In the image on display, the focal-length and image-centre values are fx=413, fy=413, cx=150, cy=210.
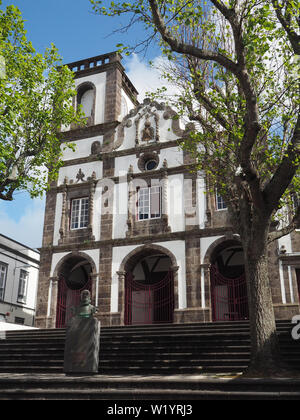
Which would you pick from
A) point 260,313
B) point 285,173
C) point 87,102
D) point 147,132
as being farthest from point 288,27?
point 87,102

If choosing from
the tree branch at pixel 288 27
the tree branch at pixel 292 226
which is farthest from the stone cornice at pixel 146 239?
the tree branch at pixel 288 27

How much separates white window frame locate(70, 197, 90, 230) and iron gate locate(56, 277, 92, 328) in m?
2.49

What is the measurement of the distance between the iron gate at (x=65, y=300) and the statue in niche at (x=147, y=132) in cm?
701

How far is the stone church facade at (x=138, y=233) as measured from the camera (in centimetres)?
1620

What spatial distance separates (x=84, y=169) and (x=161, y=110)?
4.61m

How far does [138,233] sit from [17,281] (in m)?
13.7

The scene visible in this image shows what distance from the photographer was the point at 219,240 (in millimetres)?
16297

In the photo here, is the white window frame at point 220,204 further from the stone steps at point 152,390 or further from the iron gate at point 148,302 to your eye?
the stone steps at point 152,390

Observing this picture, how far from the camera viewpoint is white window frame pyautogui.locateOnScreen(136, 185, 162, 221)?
706 inches

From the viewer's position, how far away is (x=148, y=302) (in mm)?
18234

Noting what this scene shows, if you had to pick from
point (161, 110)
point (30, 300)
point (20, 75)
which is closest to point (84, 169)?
point (161, 110)

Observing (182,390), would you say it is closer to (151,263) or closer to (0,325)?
(0,325)

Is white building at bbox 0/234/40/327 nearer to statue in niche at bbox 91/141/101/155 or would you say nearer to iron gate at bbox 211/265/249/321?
statue in niche at bbox 91/141/101/155

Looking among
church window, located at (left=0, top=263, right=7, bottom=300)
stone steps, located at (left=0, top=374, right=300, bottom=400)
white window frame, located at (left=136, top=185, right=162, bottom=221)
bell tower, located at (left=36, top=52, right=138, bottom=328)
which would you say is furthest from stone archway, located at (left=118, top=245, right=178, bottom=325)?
church window, located at (left=0, top=263, right=7, bottom=300)
